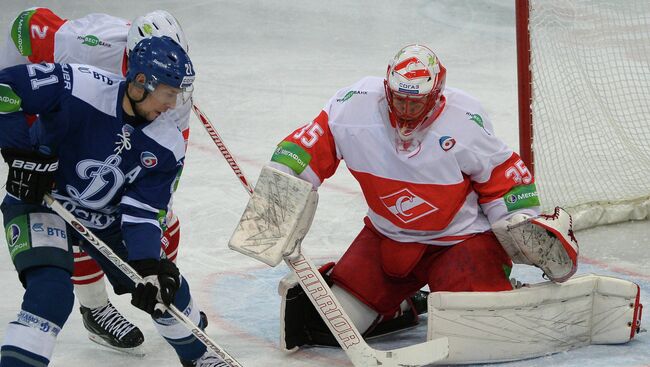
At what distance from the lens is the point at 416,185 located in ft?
11.3

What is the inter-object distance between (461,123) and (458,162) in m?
0.11

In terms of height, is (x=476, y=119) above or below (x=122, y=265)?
above

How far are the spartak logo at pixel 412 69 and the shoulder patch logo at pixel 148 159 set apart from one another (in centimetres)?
76

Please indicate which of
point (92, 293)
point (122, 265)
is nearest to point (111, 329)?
point (92, 293)

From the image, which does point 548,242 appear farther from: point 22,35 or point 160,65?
point 22,35

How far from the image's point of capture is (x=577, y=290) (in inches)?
137

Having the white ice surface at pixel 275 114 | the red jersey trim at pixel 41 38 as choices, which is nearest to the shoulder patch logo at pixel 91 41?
the red jersey trim at pixel 41 38

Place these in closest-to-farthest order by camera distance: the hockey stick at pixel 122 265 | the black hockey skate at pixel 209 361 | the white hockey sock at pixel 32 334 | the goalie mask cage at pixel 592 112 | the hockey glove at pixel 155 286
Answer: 1. the white hockey sock at pixel 32 334
2. the hockey glove at pixel 155 286
3. the hockey stick at pixel 122 265
4. the black hockey skate at pixel 209 361
5. the goalie mask cage at pixel 592 112

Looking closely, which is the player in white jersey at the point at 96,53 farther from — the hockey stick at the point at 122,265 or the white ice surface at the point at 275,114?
the hockey stick at the point at 122,265

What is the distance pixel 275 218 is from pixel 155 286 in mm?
550

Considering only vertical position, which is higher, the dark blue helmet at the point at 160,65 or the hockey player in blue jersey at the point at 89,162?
the dark blue helmet at the point at 160,65

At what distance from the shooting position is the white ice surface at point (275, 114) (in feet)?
12.1

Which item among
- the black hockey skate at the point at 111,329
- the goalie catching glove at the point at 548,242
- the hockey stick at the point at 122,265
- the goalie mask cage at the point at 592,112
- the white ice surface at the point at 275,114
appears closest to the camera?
the hockey stick at the point at 122,265

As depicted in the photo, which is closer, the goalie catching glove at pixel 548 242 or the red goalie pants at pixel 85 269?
the goalie catching glove at pixel 548 242
